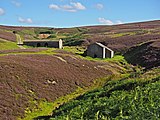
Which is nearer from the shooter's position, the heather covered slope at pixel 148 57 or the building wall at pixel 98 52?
the heather covered slope at pixel 148 57

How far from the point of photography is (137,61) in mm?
63875

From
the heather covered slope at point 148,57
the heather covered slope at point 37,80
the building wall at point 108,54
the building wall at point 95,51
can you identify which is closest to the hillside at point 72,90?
the heather covered slope at point 37,80

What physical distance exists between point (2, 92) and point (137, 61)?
121 ft

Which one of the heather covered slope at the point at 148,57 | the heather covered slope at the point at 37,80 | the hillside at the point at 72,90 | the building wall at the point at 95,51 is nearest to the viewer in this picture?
the hillside at the point at 72,90

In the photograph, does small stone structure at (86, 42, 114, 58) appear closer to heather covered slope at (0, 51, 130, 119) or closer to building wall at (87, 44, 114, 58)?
building wall at (87, 44, 114, 58)

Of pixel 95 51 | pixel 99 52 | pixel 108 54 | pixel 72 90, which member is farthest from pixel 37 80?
pixel 108 54

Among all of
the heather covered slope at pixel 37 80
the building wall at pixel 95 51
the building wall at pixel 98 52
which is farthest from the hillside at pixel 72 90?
the building wall at pixel 95 51

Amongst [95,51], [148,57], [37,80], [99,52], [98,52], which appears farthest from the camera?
[95,51]

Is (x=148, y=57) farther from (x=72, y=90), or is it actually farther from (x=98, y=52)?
(x=72, y=90)

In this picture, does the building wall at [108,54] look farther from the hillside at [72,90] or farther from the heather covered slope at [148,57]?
the hillside at [72,90]

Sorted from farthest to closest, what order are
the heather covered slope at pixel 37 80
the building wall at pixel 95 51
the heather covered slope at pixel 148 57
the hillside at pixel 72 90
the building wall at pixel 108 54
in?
the building wall at pixel 95 51 → the building wall at pixel 108 54 → the heather covered slope at pixel 148 57 → the heather covered slope at pixel 37 80 → the hillside at pixel 72 90

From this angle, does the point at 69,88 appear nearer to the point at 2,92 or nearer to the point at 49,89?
the point at 49,89

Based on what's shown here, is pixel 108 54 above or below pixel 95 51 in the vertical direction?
below

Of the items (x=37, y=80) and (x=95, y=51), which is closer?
(x=37, y=80)
